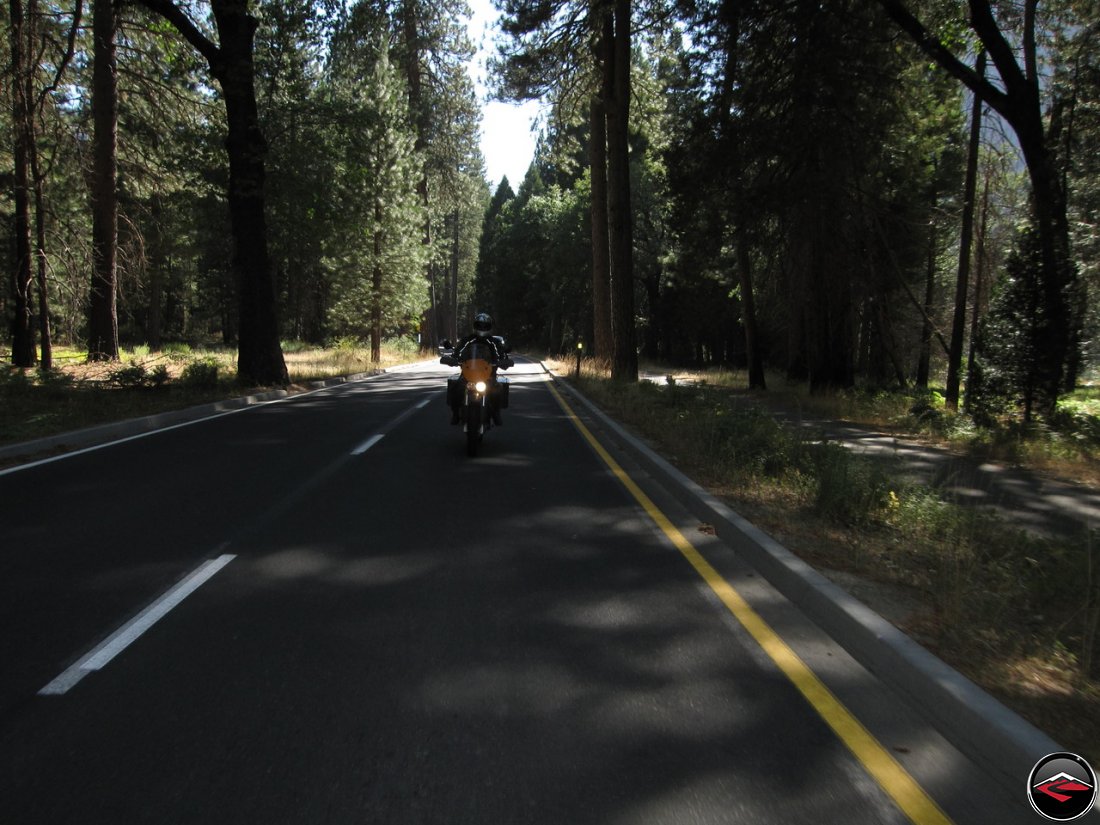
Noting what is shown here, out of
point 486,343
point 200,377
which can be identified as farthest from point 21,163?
point 486,343

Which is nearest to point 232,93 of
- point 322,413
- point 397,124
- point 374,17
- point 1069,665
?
point 374,17

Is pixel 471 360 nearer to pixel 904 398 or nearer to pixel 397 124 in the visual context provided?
pixel 904 398

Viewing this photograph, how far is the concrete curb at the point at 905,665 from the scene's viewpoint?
10.2ft

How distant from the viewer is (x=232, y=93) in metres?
19.9

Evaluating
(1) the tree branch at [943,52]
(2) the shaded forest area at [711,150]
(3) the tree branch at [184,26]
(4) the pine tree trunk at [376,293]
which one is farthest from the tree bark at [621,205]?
(4) the pine tree trunk at [376,293]

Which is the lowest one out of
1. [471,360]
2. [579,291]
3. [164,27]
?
[471,360]

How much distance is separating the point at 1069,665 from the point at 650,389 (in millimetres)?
14135

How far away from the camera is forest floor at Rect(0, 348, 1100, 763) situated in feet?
12.5

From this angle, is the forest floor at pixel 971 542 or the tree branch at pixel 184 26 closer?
the forest floor at pixel 971 542

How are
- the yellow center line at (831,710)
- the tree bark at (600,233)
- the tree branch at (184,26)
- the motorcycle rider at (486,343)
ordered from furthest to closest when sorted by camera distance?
the tree bark at (600,233) < the tree branch at (184,26) < the motorcycle rider at (486,343) < the yellow center line at (831,710)

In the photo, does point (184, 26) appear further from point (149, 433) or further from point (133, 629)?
point (133, 629)

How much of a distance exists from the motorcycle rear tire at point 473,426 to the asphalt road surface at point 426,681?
3114 mm

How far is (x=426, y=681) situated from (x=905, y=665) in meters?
2.32

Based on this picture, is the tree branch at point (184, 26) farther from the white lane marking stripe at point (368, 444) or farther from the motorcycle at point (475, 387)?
the motorcycle at point (475, 387)
